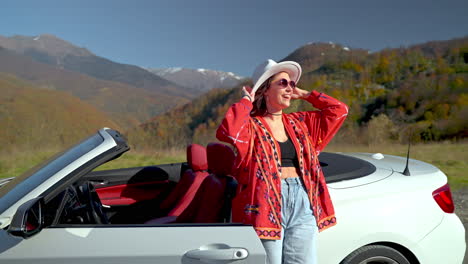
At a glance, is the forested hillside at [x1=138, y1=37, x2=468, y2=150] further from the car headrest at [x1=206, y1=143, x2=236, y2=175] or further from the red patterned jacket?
the red patterned jacket

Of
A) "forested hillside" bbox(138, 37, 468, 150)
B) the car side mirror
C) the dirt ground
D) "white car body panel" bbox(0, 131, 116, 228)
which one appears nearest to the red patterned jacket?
"white car body panel" bbox(0, 131, 116, 228)

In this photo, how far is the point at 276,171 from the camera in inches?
76.0

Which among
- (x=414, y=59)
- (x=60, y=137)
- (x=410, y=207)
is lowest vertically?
(x=60, y=137)

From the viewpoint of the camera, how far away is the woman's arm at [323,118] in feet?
7.30

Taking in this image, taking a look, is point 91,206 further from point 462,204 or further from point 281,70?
point 462,204

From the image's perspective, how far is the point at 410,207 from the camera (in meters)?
2.23

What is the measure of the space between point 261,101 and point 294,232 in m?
0.77

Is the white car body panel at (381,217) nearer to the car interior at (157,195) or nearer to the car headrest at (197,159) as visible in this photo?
the car interior at (157,195)

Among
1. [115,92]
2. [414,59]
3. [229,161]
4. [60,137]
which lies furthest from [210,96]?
[229,161]

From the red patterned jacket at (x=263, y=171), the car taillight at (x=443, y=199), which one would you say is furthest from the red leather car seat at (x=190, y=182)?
the car taillight at (x=443, y=199)

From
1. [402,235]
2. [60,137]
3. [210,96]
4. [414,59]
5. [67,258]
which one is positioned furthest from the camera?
[210,96]

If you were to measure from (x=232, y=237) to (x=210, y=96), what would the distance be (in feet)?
337

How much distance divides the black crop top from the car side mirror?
121 cm

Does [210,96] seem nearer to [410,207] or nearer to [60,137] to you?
[60,137]
